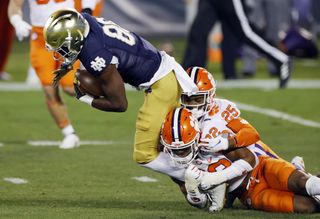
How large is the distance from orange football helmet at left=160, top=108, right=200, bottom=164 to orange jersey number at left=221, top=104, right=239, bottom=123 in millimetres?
232

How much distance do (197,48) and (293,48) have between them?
3004mm

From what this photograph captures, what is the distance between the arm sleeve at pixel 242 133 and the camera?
700cm

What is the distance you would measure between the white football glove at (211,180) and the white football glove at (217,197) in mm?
48

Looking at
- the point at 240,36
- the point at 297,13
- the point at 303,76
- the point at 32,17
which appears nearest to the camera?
the point at 32,17

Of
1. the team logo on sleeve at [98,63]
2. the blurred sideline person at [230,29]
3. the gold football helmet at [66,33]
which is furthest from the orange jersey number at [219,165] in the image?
the blurred sideline person at [230,29]

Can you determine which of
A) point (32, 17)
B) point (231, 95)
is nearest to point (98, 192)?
point (32, 17)

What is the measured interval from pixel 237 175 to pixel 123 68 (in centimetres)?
95

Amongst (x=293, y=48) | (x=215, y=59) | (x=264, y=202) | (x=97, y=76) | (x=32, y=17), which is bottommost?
(x=215, y=59)

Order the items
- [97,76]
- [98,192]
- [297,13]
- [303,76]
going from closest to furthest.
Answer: [97,76] < [98,192] < [303,76] < [297,13]

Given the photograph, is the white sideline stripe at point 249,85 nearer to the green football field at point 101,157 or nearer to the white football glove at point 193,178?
the green football field at point 101,157

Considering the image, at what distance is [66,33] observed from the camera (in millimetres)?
6844

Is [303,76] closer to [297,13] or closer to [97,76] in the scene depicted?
[297,13]

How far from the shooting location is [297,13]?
19.0 m

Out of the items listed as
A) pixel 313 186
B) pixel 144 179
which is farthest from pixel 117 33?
pixel 144 179
